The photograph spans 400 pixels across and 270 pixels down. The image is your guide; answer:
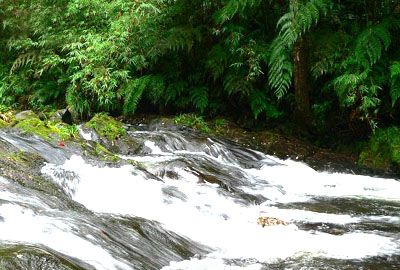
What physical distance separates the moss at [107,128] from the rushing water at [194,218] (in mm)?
661

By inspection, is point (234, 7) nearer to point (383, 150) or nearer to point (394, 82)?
point (394, 82)

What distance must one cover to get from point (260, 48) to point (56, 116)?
13.8 feet

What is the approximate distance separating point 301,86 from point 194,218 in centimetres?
468

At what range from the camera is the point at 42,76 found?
12.2m

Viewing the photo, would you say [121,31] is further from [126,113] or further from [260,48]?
[260,48]

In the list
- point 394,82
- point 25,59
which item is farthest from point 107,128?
point 25,59

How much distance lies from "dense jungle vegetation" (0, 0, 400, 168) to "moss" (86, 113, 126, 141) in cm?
154

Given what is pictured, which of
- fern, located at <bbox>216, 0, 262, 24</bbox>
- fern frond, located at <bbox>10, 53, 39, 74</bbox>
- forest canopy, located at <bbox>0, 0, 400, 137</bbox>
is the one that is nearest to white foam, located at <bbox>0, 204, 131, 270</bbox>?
forest canopy, located at <bbox>0, 0, 400, 137</bbox>

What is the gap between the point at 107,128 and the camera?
7.96 meters

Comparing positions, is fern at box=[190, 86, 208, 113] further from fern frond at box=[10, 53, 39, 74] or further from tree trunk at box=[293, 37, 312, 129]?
fern frond at box=[10, 53, 39, 74]

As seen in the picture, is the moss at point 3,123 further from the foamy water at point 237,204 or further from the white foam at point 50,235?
the white foam at point 50,235

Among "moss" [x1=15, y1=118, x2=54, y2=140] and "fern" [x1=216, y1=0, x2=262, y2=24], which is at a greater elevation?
"fern" [x1=216, y1=0, x2=262, y2=24]

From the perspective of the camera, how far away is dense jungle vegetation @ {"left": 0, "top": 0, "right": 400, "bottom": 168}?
795cm

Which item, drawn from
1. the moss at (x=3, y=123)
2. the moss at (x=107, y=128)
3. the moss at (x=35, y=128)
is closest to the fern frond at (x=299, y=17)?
the moss at (x=107, y=128)
